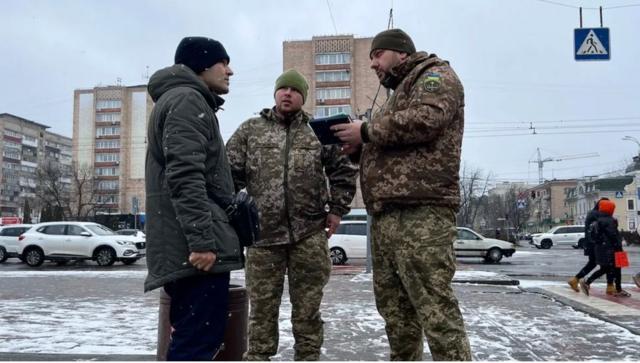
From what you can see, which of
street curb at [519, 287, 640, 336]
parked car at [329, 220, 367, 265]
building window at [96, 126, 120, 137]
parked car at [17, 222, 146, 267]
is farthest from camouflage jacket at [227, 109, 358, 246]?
building window at [96, 126, 120, 137]

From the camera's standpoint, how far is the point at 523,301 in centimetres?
834

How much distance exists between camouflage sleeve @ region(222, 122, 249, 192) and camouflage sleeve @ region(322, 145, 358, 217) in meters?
0.58

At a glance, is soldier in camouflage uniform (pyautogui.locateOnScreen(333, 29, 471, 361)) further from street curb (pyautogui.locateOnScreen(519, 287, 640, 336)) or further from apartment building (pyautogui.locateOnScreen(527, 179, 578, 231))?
apartment building (pyautogui.locateOnScreen(527, 179, 578, 231))

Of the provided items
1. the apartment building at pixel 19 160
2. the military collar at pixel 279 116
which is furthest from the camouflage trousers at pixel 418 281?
the apartment building at pixel 19 160

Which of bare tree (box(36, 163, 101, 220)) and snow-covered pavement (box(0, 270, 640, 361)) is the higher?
bare tree (box(36, 163, 101, 220))

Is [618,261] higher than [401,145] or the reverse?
the reverse

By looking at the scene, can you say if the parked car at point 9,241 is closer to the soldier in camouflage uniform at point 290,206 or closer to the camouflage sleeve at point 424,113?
the soldier in camouflage uniform at point 290,206

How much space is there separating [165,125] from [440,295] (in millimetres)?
1604


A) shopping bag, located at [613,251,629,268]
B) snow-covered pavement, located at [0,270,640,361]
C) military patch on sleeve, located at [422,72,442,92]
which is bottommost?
snow-covered pavement, located at [0,270,640,361]

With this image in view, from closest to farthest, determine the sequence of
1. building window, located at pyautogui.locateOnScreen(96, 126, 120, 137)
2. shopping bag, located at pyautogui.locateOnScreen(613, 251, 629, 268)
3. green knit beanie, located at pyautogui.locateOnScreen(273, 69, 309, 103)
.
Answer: green knit beanie, located at pyautogui.locateOnScreen(273, 69, 309, 103), shopping bag, located at pyautogui.locateOnScreen(613, 251, 629, 268), building window, located at pyautogui.locateOnScreen(96, 126, 120, 137)

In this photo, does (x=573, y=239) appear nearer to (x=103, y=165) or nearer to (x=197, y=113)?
(x=197, y=113)

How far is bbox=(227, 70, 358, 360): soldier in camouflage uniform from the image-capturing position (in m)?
3.63

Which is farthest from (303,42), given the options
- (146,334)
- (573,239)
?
(146,334)

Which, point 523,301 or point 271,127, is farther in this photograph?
point 523,301
